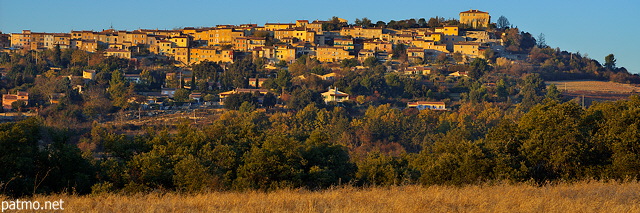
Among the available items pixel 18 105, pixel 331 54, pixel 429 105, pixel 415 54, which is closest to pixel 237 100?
pixel 429 105

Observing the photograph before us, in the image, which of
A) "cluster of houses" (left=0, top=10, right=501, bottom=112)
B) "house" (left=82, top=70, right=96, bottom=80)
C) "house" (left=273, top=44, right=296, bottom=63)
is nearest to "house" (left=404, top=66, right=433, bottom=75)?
"cluster of houses" (left=0, top=10, right=501, bottom=112)

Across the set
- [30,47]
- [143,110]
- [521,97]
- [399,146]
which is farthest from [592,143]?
[30,47]

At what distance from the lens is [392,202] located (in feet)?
29.1

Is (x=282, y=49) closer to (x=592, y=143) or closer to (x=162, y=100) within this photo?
(x=162, y=100)

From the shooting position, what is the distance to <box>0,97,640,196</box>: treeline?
1228 centimetres

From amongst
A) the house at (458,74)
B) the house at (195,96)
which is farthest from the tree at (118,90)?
the house at (458,74)

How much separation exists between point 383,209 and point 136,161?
5.67 meters

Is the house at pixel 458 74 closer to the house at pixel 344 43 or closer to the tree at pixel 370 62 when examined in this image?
the tree at pixel 370 62

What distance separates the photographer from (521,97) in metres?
51.5

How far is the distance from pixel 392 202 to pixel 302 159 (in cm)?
546

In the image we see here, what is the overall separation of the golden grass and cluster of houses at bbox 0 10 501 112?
6.48m

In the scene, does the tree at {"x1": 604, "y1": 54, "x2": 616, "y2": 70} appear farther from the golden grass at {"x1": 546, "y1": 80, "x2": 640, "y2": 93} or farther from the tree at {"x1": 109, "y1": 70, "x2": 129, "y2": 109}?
the tree at {"x1": 109, "y1": 70, "x2": 129, "y2": 109}

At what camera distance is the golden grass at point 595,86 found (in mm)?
54781

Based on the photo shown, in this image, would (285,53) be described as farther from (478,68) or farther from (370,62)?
(478,68)
